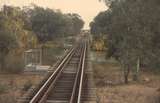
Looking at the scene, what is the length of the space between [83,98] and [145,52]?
11685 mm

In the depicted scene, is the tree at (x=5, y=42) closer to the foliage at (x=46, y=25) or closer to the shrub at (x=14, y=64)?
the shrub at (x=14, y=64)

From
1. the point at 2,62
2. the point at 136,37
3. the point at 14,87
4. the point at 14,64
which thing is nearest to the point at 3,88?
the point at 14,87

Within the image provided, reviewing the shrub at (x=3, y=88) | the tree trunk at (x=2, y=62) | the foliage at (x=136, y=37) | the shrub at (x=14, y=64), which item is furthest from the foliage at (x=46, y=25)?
the shrub at (x=3, y=88)

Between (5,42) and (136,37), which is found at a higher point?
(136,37)

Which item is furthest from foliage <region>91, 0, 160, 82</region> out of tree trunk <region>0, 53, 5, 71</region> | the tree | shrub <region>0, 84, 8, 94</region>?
tree trunk <region>0, 53, 5, 71</region>

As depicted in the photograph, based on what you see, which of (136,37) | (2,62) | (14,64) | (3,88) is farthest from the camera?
(2,62)

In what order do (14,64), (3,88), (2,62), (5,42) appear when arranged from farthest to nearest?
1. (2,62)
2. (14,64)
3. (5,42)
4. (3,88)

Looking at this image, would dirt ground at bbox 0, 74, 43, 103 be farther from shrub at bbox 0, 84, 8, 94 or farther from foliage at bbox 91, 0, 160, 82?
foliage at bbox 91, 0, 160, 82

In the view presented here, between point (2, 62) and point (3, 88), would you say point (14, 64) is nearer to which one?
point (2, 62)

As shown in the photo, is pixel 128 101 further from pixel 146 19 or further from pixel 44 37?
pixel 44 37

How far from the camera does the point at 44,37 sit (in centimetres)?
7819

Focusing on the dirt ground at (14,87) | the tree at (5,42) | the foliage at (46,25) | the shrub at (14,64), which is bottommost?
the dirt ground at (14,87)

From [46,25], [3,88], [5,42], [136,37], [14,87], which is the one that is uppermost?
[46,25]

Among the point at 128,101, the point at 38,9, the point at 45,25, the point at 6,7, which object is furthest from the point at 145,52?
the point at 38,9
